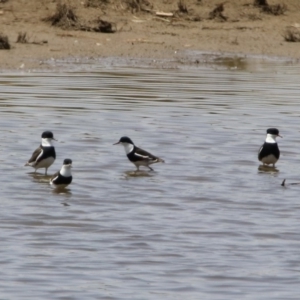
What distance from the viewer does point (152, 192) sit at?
1216cm

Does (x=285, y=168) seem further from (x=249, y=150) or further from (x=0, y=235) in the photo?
(x=0, y=235)

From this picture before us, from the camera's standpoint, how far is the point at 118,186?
40.7ft

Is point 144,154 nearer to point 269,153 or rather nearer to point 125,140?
point 125,140

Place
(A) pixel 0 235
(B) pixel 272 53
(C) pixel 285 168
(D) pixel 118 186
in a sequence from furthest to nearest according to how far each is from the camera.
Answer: (B) pixel 272 53 → (C) pixel 285 168 → (D) pixel 118 186 → (A) pixel 0 235

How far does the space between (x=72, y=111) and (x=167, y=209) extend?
5541mm

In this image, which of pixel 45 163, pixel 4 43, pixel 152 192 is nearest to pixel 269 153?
pixel 152 192

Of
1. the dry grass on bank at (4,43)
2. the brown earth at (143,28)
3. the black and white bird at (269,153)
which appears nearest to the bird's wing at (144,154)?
the black and white bird at (269,153)

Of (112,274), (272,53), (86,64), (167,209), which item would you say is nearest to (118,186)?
(167,209)

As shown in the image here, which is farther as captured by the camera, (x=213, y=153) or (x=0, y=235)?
(x=213, y=153)

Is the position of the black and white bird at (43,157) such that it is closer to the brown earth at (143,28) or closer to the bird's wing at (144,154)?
the bird's wing at (144,154)

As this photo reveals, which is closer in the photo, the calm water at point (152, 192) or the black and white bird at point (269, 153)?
the calm water at point (152, 192)

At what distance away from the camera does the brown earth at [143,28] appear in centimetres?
A: 2184

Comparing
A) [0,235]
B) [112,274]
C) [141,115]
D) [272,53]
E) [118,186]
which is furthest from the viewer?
[272,53]

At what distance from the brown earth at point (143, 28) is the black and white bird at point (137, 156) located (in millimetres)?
7223
